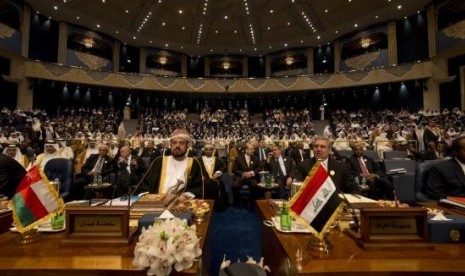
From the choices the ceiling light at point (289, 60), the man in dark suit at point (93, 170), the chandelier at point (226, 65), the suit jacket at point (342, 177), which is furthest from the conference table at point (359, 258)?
the chandelier at point (226, 65)

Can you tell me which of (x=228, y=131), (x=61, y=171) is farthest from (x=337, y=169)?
(x=228, y=131)

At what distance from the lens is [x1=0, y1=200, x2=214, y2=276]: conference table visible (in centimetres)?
112

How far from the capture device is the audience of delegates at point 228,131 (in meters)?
8.55

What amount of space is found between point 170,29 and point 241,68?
7.41 m

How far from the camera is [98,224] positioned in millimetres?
1438

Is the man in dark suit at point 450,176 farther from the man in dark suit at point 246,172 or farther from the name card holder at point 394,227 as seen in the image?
the man in dark suit at point 246,172

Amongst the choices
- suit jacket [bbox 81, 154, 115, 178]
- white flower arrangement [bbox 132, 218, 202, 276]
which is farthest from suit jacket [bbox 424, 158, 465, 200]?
suit jacket [bbox 81, 154, 115, 178]

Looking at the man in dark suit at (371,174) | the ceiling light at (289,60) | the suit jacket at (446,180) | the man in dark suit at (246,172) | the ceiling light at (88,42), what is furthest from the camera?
the ceiling light at (289,60)

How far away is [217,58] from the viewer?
2428cm

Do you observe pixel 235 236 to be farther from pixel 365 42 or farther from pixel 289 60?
pixel 289 60

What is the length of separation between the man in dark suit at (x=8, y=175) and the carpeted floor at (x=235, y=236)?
2302mm

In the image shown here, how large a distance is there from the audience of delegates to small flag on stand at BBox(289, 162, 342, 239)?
4611 millimetres

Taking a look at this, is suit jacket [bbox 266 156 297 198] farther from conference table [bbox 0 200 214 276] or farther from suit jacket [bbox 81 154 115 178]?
conference table [bbox 0 200 214 276]

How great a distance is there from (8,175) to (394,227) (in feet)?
12.1
